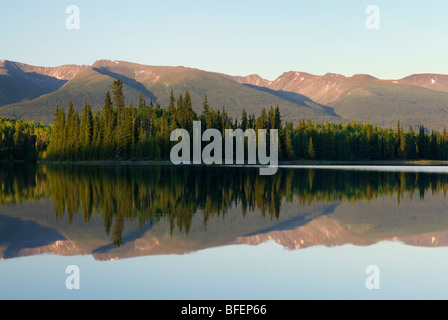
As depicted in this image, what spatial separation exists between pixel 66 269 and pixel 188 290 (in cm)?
445

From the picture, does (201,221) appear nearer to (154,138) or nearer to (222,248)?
(222,248)

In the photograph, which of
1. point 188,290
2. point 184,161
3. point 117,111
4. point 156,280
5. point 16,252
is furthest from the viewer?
point 117,111

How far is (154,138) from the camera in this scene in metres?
148

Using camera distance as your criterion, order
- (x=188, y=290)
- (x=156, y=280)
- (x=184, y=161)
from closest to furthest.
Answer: (x=188, y=290) → (x=156, y=280) → (x=184, y=161)

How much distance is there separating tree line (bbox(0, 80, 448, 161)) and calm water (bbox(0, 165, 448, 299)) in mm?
115822

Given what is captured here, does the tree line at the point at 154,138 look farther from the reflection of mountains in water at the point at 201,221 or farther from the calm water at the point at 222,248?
the calm water at the point at 222,248

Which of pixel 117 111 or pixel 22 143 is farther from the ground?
pixel 117 111

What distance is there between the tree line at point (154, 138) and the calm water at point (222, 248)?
116m

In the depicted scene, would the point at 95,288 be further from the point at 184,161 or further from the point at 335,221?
the point at 184,161

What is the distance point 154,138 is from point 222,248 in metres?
131

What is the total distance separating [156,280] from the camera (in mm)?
14148

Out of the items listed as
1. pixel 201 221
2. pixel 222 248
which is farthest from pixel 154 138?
pixel 222 248

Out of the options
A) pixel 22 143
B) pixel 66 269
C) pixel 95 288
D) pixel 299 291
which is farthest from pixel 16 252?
pixel 22 143

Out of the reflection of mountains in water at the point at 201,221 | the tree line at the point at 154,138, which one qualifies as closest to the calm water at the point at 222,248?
the reflection of mountains in water at the point at 201,221
